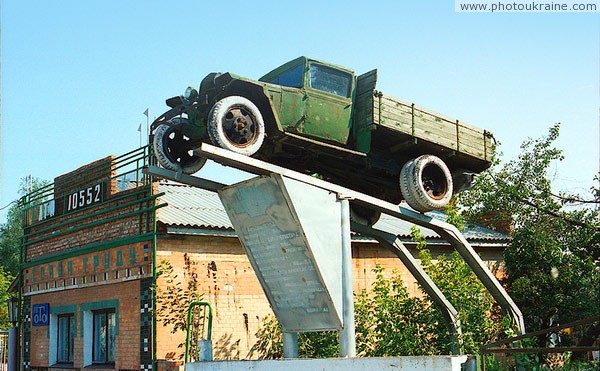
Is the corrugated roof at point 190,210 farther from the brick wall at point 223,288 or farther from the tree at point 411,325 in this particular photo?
the tree at point 411,325

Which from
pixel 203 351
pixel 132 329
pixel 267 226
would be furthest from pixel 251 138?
pixel 132 329

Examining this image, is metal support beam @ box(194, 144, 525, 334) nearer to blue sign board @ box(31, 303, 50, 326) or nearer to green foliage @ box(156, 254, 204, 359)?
green foliage @ box(156, 254, 204, 359)

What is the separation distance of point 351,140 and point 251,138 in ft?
5.81

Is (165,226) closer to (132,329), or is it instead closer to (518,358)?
(132,329)

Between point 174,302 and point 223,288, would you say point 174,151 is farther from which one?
point 223,288

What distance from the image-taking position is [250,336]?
14406 millimetres

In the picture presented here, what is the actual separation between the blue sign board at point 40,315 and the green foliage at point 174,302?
4.43m

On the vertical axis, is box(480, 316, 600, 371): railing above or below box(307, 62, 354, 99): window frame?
below

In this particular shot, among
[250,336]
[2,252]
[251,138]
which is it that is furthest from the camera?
[2,252]

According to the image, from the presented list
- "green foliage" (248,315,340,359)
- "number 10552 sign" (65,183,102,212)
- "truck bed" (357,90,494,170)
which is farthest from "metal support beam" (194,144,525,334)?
"number 10552 sign" (65,183,102,212)

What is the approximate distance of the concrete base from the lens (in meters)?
8.58

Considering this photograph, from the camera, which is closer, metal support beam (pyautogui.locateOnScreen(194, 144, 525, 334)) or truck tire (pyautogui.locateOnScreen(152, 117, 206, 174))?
metal support beam (pyautogui.locateOnScreen(194, 144, 525, 334))

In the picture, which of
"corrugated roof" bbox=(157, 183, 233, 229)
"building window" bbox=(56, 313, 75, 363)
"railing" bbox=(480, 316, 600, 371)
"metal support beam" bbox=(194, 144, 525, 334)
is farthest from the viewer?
"building window" bbox=(56, 313, 75, 363)

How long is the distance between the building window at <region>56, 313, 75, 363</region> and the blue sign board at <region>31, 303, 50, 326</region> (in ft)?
1.04
